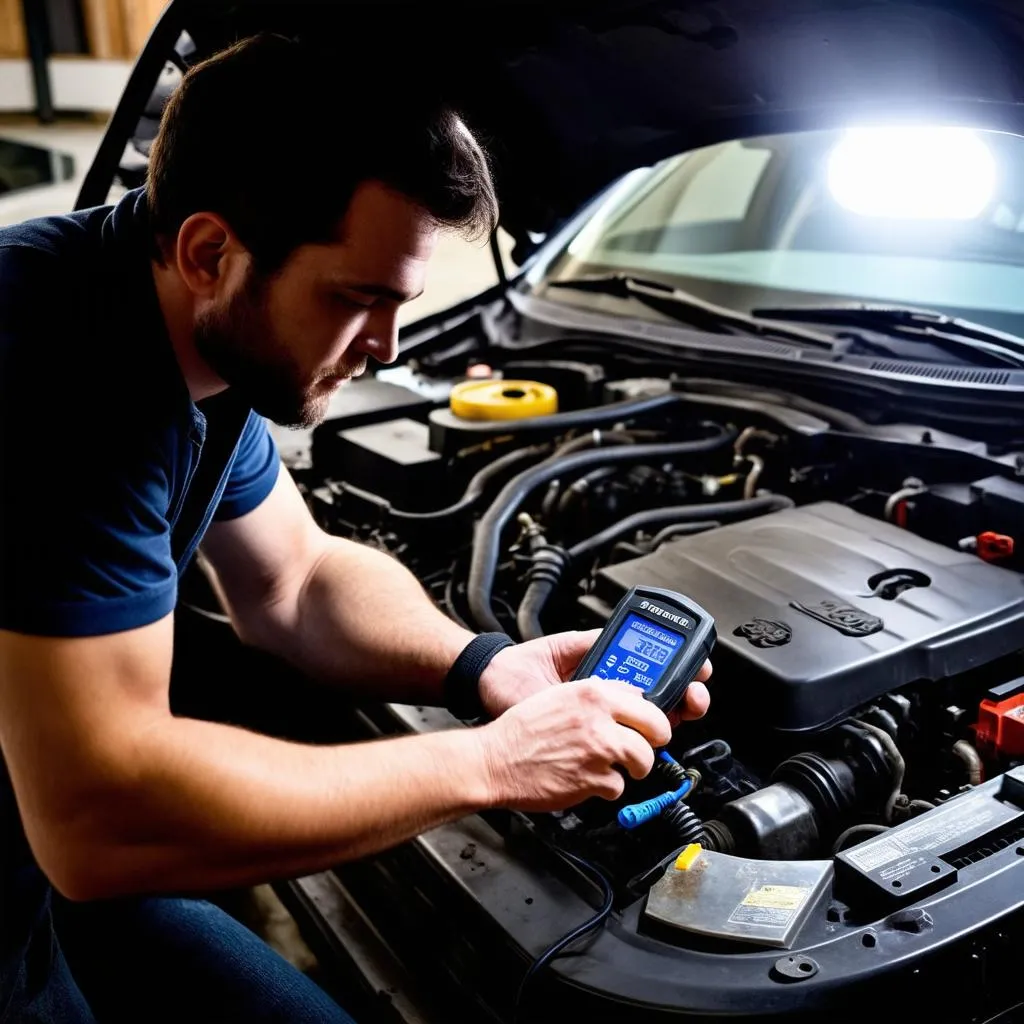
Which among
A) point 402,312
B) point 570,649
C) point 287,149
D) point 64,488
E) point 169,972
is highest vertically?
point 287,149

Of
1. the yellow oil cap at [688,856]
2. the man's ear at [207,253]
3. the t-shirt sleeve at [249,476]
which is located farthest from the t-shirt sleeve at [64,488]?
the yellow oil cap at [688,856]

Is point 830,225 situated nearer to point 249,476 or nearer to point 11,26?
point 249,476

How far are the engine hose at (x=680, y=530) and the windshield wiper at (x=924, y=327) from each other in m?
0.52

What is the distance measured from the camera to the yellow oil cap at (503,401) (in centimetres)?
199

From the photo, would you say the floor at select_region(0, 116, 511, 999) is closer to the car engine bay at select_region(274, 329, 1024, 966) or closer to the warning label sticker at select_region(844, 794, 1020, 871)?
the car engine bay at select_region(274, 329, 1024, 966)

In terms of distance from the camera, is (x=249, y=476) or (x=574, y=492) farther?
(x=574, y=492)

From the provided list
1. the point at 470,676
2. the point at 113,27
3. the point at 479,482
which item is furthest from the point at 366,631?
the point at 113,27

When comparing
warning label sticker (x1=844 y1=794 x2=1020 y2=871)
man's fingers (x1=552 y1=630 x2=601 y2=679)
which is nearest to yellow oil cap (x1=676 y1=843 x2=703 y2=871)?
warning label sticker (x1=844 y1=794 x2=1020 y2=871)

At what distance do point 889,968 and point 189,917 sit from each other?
83cm

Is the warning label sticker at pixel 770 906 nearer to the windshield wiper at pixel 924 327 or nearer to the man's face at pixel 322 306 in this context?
the man's face at pixel 322 306

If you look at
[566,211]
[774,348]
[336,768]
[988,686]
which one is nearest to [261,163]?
[336,768]

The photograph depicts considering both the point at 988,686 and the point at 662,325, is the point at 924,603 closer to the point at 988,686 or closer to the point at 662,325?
the point at 988,686

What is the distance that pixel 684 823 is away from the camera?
1060 mm

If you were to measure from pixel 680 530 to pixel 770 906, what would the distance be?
2.43 ft
